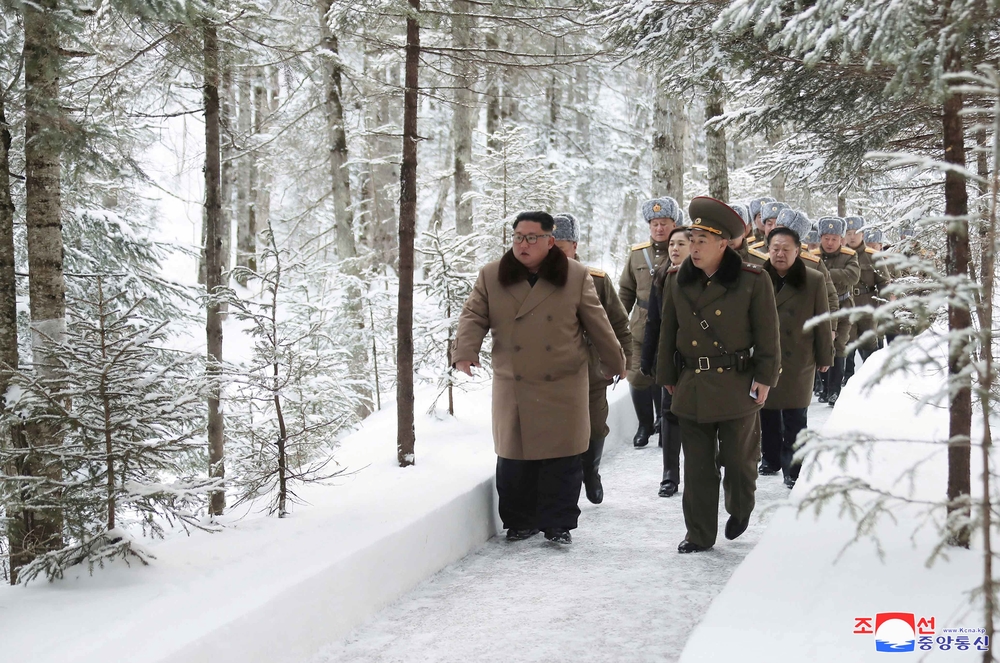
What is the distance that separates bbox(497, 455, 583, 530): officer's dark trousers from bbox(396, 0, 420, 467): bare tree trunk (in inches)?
45.7

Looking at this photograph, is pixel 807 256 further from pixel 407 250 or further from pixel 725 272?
pixel 407 250

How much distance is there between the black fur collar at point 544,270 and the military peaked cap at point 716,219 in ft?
3.12

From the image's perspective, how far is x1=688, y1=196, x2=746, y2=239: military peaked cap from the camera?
5.48 metres

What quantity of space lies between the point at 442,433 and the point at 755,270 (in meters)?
3.92

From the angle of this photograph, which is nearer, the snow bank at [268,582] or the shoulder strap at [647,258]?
the snow bank at [268,582]

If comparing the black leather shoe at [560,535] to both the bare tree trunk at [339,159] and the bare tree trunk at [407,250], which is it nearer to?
the bare tree trunk at [407,250]

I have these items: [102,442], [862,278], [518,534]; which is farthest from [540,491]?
[862,278]

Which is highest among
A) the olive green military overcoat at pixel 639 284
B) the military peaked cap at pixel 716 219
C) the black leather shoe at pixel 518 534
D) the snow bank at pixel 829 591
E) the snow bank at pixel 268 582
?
the military peaked cap at pixel 716 219

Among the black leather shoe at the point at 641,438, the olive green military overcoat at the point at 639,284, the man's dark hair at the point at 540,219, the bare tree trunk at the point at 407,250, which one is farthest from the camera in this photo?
the black leather shoe at the point at 641,438

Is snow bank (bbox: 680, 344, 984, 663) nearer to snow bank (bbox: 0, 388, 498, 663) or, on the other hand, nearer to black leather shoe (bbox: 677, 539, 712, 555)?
black leather shoe (bbox: 677, 539, 712, 555)

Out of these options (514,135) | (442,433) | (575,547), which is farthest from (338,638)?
(514,135)

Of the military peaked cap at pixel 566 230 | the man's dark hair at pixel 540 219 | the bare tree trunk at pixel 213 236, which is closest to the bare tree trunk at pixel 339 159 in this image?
the bare tree trunk at pixel 213 236

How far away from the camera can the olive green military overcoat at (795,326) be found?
7.58 metres

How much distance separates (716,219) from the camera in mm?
5480
